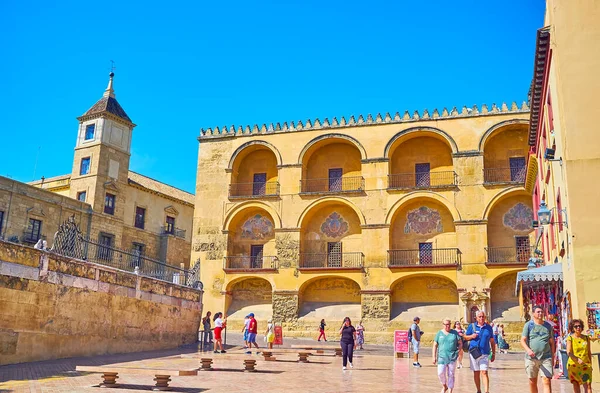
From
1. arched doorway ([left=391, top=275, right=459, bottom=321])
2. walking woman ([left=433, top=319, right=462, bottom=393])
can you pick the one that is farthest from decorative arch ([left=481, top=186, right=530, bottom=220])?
walking woman ([left=433, top=319, right=462, bottom=393])

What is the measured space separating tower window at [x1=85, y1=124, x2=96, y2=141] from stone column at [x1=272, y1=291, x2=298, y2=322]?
1776 centimetres

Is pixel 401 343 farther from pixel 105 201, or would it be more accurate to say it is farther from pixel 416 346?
pixel 105 201

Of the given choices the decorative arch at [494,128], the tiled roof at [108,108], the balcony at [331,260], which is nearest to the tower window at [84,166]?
the tiled roof at [108,108]

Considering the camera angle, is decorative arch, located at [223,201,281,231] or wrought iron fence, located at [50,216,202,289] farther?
decorative arch, located at [223,201,281,231]

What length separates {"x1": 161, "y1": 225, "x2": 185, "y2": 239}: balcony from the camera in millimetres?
42938

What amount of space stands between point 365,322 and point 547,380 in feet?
74.1

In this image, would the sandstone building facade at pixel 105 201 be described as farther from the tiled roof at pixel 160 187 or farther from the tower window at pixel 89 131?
the tiled roof at pixel 160 187

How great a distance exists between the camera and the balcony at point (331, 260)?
3162cm

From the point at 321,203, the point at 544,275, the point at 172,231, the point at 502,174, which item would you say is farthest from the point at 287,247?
the point at 544,275

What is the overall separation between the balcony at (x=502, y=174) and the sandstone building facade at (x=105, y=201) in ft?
76.6

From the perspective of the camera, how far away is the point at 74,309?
15344 millimetres

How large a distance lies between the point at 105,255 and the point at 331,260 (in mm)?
15305

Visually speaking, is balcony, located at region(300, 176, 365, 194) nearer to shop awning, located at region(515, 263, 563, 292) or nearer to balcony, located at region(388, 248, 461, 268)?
balcony, located at region(388, 248, 461, 268)

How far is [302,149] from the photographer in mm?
33406
